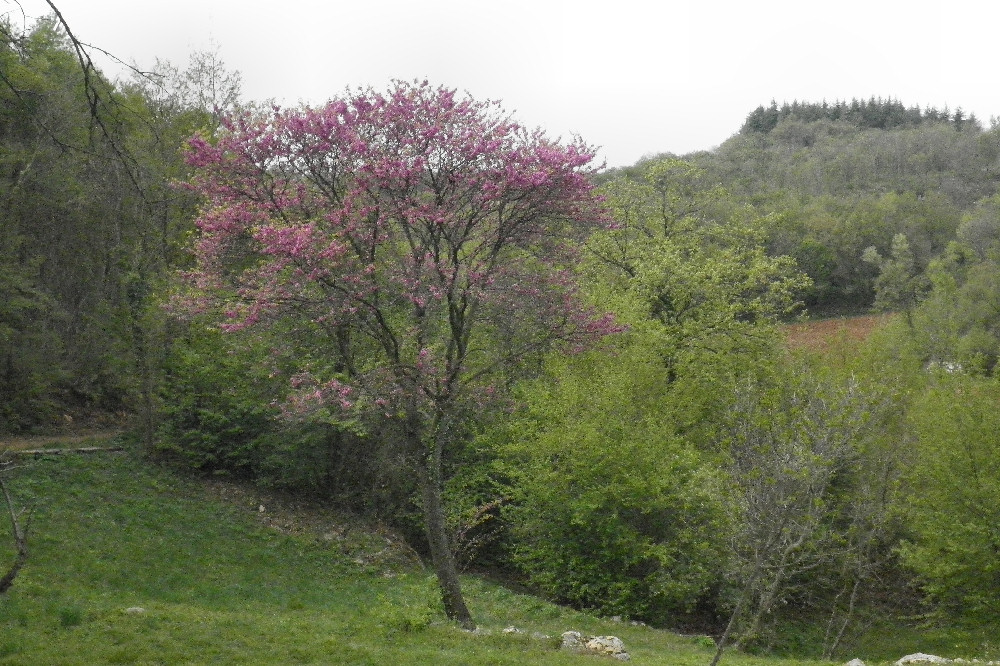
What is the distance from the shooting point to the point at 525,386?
18.1 m

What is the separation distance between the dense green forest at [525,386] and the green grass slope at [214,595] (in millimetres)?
1379

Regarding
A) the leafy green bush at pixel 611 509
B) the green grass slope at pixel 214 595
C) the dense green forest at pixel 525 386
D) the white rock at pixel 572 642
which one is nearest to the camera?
the green grass slope at pixel 214 595

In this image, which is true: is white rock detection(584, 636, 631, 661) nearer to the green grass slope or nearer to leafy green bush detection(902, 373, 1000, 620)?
the green grass slope

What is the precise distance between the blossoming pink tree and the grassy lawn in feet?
6.40

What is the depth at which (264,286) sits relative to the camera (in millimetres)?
10711

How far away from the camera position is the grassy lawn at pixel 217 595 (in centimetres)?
865

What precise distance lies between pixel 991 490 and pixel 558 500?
933 centimetres

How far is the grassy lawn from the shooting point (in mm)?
8648

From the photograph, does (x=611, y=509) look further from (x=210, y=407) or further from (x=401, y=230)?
(x=210, y=407)

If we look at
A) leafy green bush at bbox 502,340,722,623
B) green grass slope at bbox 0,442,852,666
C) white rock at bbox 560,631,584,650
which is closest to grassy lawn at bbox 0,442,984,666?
green grass slope at bbox 0,442,852,666

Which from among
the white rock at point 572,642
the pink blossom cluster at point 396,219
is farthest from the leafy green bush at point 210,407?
the white rock at point 572,642

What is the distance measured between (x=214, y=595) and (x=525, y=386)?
8.05 meters

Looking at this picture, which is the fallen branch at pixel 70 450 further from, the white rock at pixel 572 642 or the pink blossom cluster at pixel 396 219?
Result: the white rock at pixel 572 642

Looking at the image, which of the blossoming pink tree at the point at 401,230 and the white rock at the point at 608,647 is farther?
the blossoming pink tree at the point at 401,230
